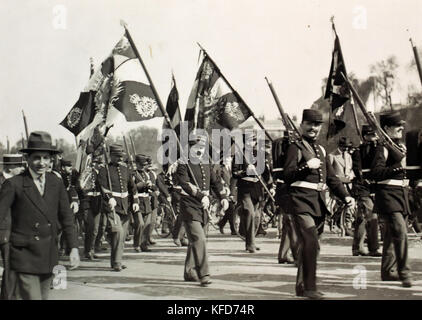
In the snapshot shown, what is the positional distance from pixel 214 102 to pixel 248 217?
2331 mm

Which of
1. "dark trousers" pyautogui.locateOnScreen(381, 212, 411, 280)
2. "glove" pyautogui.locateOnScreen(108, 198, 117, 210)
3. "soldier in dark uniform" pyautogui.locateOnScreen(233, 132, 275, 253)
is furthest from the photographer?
"soldier in dark uniform" pyautogui.locateOnScreen(233, 132, 275, 253)

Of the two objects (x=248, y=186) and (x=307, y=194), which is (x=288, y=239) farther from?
(x=307, y=194)

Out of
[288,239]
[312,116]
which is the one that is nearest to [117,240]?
[288,239]

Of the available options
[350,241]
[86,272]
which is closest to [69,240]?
[86,272]

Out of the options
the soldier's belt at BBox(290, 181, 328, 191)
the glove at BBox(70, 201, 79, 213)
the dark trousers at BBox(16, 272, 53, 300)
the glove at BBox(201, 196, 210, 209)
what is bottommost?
the dark trousers at BBox(16, 272, 53, 300)

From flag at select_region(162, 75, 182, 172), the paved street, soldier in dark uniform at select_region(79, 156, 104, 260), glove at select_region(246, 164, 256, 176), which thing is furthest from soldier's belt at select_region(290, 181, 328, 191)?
soldier in dark uniform at select_region(79, 156, 104, 260)

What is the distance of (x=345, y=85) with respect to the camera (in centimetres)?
1033

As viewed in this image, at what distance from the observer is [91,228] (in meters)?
12.8

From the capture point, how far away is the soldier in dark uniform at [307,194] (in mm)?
7953

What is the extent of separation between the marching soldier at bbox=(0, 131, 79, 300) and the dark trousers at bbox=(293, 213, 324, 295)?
2.79m

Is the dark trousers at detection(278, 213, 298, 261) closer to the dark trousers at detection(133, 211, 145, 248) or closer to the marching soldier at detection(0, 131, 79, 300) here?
the dark trousers at detection(133, 211, 145, 248)

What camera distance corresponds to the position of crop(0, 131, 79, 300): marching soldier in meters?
6.48
